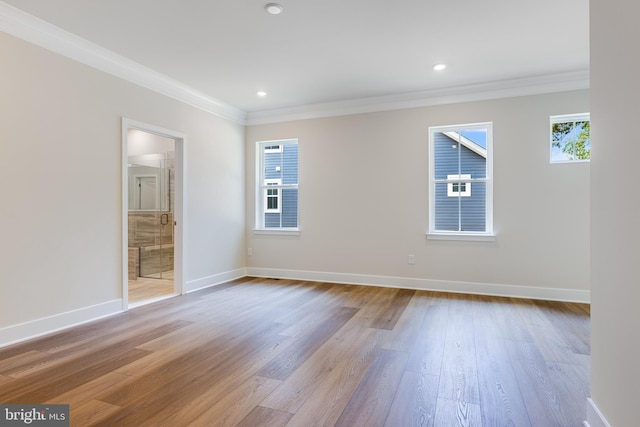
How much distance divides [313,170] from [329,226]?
2.98 feet

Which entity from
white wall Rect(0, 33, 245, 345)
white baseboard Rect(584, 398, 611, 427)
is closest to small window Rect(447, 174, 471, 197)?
white baseboard Rect(584, 398, 611, 427)

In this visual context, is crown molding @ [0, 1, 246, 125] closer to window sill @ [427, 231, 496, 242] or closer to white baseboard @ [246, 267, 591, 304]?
white baseboard @ [246, 267, 591, 304]

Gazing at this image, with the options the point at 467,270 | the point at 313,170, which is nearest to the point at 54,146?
A: the point at 313,170

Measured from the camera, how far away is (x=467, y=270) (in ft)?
15.2

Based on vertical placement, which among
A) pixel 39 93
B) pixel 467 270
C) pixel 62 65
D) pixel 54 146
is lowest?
pixel 467 270

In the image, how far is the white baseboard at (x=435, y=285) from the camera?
422 centimetres

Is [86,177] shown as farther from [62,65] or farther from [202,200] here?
[202,200]

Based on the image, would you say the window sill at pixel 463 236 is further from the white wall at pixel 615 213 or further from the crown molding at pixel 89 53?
the crown molding at pixel 89 53

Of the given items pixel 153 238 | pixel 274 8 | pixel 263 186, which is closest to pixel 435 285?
pixel 263 186

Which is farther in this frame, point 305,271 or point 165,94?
point 305,271

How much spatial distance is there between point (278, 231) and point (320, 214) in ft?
2.56

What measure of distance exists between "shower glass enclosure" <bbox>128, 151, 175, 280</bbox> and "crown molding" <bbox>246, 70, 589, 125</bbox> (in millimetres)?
1736

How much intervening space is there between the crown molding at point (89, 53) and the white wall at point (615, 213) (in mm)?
3914

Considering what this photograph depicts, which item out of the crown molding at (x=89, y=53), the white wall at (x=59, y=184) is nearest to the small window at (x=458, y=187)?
the crown molding at (x=89, y=53)
